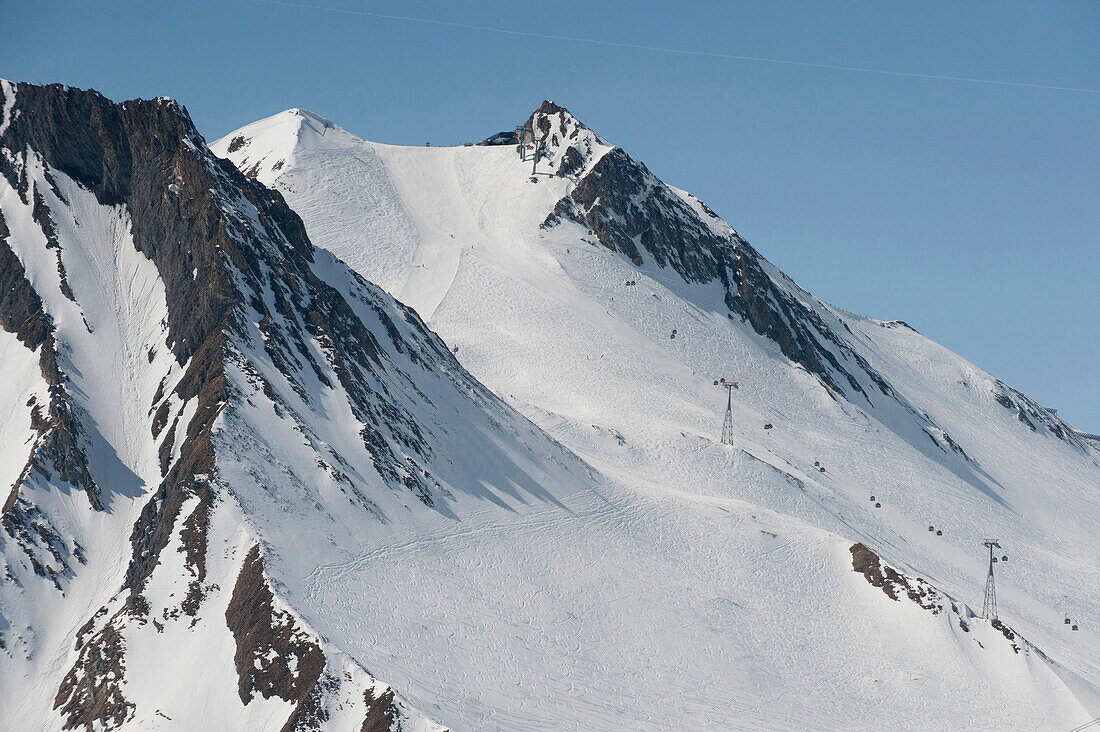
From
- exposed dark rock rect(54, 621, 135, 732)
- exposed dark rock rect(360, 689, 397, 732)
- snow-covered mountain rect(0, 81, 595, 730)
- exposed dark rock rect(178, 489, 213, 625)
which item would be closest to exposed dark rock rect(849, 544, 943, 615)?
snow-covered mountain rect(0, 81, 595, 730)

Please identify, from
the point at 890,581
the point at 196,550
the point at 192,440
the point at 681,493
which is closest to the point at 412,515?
the point at 192,440

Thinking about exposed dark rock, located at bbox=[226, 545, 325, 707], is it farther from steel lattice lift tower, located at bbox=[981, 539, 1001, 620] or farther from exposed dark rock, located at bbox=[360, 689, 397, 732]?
steel lattice lift tower, located at bbox=[981, 539, 1001, 620]

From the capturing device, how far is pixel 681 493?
101 metres

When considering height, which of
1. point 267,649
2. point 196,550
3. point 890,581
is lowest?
point 267,649

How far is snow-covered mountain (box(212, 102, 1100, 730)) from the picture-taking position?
7038 cm

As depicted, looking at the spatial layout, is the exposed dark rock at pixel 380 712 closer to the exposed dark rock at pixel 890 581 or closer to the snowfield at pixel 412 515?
the snowfield at pixel 412 515

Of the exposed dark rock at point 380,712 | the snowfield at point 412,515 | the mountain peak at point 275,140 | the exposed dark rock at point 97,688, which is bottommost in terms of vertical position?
the exposed dark rock at point 97,688

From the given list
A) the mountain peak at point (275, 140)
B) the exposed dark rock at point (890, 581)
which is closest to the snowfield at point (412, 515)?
the exposed dark rock at point (890, 581)

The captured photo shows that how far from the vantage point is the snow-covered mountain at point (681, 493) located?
70.4 meters

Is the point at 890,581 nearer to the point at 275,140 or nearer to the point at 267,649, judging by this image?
the point at 267,649

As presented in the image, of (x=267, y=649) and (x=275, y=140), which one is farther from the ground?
(x=275, y=140)

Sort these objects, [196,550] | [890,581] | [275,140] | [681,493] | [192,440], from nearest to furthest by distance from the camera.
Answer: [196,550] < [192,440] < [890,581] < [681,493] < [275,140]

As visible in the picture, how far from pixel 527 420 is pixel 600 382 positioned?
26102 mm

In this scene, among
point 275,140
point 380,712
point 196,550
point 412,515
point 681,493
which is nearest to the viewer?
point 380,712
